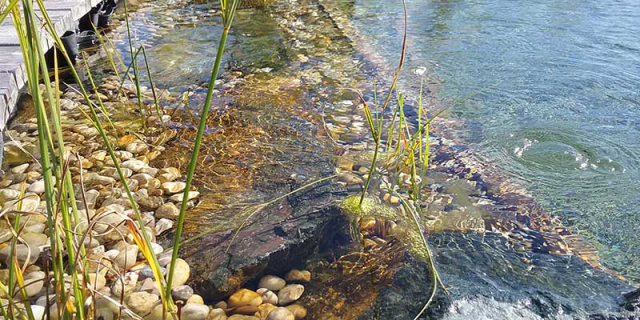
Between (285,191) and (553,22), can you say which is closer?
(285,191)

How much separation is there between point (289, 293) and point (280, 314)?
125mm

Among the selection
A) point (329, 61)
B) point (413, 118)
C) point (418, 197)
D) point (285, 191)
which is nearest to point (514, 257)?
point (418, 197)

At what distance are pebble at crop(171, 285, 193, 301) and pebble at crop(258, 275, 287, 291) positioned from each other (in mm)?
249

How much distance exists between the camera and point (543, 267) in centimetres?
204

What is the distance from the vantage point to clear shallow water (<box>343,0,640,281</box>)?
250 cm

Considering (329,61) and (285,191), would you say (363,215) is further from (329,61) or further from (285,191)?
(329,61)

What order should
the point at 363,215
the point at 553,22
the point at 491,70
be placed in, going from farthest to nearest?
1. the point at 553,22
2. the point at 491,70
3. the point at 363,215

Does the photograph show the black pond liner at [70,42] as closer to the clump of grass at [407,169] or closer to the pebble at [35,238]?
the pebble at [35,238]

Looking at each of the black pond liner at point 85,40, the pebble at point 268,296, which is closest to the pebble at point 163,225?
the pebble at point 268,296

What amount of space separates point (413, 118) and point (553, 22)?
273cm

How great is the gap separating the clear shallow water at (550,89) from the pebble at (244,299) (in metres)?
1.33

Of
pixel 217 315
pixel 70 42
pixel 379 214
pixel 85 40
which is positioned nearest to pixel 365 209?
pixel 379 214

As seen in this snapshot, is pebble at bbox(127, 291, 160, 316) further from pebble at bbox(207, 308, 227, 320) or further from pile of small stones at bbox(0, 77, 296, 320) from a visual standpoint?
pebble at bbox(207, 308, 227, 320)

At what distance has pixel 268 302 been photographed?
1896 mm
